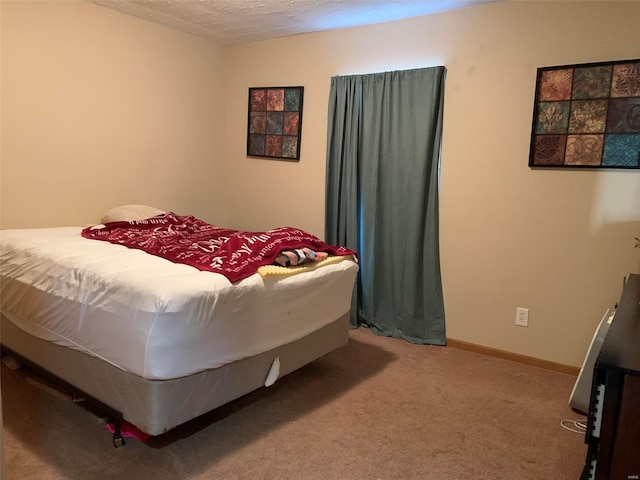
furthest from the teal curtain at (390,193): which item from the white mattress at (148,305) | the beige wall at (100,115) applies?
the beige wall at (100,115)

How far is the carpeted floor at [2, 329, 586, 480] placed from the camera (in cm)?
190

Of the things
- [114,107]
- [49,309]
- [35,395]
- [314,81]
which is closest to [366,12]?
[314,81]

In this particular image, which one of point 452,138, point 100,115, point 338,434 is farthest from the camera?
point 100,115

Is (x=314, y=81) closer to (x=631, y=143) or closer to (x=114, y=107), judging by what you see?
(x=114, y=107)

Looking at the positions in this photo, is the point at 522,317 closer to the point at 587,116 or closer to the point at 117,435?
the point at 587,116

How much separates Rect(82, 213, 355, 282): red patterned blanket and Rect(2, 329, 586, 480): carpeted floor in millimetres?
748

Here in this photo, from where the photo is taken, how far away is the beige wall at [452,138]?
2.79m

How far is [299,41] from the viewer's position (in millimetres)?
3840

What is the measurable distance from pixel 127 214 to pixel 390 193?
1.87 m

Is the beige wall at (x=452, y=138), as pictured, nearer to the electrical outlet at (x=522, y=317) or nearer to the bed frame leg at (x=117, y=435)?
the electrical outlet at (x=522, y=317)

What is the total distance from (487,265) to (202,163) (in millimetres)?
2590

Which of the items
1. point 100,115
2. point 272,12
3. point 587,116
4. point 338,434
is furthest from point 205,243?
point 587,116

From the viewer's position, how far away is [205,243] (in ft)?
8.24

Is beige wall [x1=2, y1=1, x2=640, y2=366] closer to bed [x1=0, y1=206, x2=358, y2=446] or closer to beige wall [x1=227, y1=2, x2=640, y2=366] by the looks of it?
beige wall [x1=227, y1=2, x2=640, y2=366]
